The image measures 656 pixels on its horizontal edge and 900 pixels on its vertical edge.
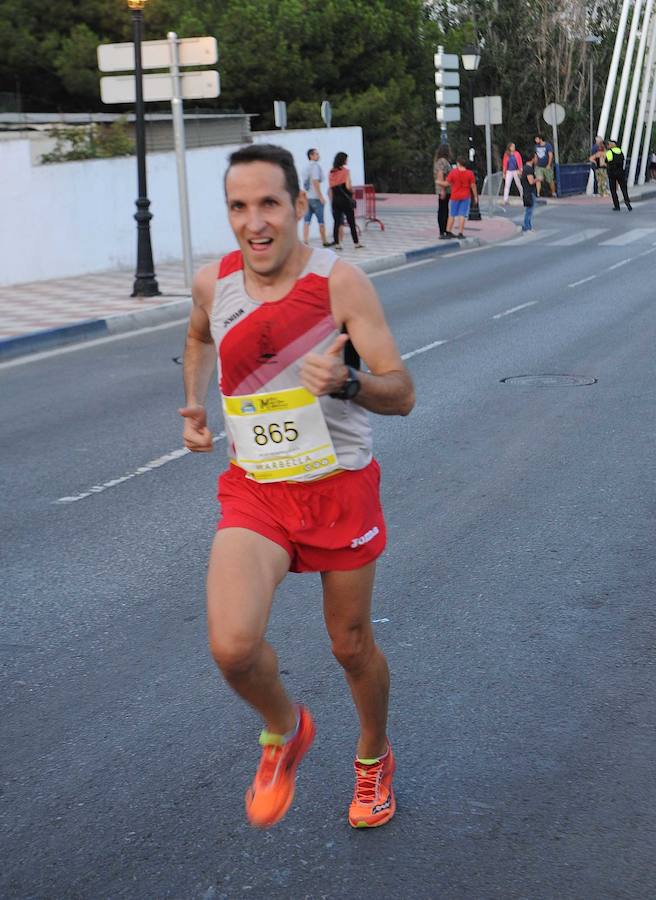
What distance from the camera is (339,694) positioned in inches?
192

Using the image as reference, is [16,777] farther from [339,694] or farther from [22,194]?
[22,194]

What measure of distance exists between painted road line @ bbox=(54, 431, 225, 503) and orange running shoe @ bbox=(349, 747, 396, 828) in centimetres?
446

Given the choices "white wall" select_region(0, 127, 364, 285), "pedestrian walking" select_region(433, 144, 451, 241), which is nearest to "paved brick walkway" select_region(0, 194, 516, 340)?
"white wall" select_region(0, 127, 364, 285)

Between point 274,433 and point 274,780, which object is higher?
point 274,433

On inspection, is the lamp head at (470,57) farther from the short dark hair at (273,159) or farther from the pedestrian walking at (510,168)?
the short dark hair at (273,159)

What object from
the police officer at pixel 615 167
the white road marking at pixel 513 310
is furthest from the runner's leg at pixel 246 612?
the police officer at pixel 615 167

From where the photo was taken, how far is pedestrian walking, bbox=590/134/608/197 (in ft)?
152

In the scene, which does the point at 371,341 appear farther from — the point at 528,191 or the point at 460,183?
the point at 528,191

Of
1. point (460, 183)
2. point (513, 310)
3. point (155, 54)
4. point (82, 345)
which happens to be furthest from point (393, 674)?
point (460, 183)

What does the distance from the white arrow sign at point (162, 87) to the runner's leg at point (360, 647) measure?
16.8 meters

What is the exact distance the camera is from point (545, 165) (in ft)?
157

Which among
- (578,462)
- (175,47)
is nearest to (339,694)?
(578,462)

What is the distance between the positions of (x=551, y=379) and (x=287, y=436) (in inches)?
334

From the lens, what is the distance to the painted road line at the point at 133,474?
8141 millimetres
